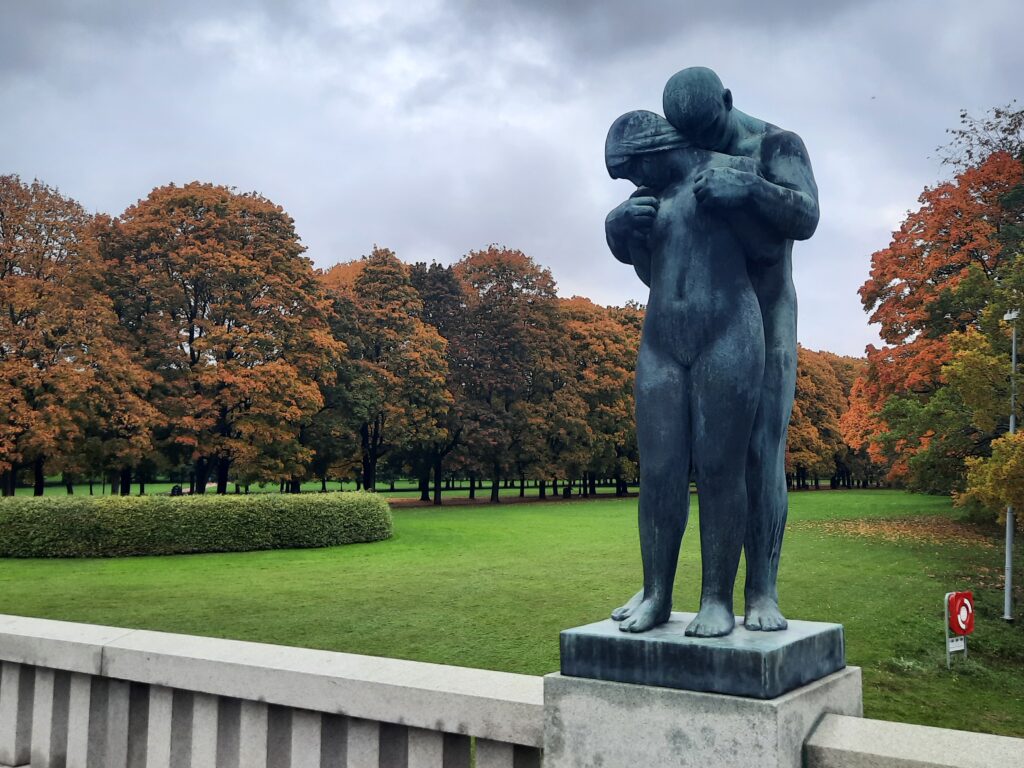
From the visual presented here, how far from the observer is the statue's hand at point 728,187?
301 centimetres

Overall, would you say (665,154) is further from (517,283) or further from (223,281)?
(517,283)

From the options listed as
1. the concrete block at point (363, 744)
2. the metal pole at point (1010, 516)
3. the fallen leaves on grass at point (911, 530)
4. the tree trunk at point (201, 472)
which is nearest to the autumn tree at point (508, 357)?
the tree trunk at point (201, 472)

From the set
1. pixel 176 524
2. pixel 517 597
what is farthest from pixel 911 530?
pixel 176 524

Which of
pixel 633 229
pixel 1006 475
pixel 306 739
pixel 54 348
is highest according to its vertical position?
pixel 54 348

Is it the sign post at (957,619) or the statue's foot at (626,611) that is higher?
the statue's foot at (626,611)

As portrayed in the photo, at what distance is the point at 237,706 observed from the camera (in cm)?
356

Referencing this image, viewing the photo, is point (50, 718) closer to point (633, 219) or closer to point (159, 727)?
point (159, 727)

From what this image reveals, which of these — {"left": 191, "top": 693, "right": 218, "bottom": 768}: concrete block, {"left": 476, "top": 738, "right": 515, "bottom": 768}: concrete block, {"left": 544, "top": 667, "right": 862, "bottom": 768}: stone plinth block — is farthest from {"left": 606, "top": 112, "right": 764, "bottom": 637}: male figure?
{"left": 191, "top": 693, "right": 218, "bottom": 768}: concrete block

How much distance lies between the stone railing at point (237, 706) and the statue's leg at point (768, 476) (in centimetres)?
93

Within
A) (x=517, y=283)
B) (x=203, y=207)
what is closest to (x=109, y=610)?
(x=203, y=207)

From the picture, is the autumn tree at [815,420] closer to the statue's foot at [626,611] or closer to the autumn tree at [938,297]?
the autumn tree at [938,297]

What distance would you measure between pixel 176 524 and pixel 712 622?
2155 cm

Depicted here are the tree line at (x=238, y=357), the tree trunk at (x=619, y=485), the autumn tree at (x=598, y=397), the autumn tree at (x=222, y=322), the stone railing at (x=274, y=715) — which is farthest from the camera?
the tree trunk at (x=619, y=485)

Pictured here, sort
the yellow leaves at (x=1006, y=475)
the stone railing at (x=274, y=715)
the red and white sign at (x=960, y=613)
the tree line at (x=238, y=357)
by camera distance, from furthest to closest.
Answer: the tree line at (x=238, y=357) → the yellow leaves at (x=1006, y=475) → the red and white sign at (x=960, y=613) → the stone railing at (x=274, y=715)
